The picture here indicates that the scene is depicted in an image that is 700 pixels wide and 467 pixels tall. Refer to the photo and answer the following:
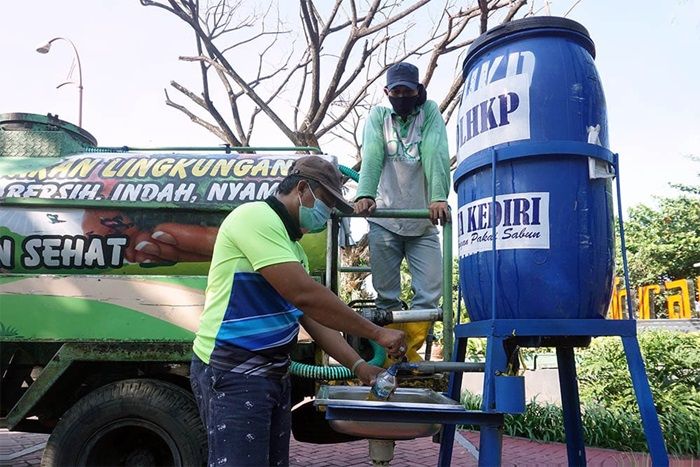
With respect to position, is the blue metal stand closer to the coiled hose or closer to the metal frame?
the metal frame

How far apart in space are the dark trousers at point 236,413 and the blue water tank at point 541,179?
1.18 m

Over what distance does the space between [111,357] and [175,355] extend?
0.35 meters

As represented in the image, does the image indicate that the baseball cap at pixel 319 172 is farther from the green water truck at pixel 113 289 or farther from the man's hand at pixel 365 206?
the green water truck at pixel 113 289

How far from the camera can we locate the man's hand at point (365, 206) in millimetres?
3379

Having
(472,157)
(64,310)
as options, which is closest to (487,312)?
(472,157)

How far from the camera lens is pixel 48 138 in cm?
436

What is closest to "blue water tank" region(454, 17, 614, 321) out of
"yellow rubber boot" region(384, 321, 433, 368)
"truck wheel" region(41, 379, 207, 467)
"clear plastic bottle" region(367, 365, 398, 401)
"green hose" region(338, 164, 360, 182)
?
"clear plastic bottle" region(367, 365, 398, 401)

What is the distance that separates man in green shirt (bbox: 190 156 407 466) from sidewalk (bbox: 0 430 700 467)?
312 centimetres

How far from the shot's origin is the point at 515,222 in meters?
2.63

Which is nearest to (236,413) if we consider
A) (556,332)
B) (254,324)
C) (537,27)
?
(254,324)

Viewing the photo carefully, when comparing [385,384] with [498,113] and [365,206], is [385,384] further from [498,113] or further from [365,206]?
[498,113]

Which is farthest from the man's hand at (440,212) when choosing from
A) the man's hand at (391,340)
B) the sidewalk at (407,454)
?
the sidewalk at (407,454)

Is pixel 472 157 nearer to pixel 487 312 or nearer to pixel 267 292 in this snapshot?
pixel 487 312

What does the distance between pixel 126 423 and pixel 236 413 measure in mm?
1503
